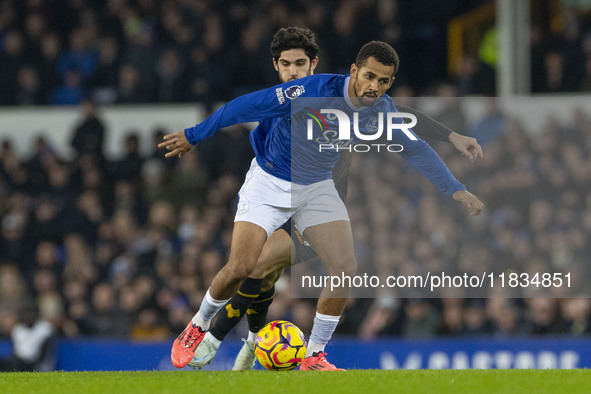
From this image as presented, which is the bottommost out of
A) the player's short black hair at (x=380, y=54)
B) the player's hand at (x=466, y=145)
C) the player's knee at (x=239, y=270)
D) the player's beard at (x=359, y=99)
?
the player's knee at (x=239, y=270)

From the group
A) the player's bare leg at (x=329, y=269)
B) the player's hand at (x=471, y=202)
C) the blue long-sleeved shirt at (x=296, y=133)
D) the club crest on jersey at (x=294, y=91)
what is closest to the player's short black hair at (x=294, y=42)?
the blue long-sleeved shirt at (x=296, y=133)

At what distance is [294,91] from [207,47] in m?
7.77

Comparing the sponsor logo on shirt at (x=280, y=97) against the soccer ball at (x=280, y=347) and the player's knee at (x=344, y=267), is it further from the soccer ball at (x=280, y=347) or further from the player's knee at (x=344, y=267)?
the soccer ball at (x=280, y=347)

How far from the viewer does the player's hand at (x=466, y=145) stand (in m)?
7.38

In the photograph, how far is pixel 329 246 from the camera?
23.7 ft

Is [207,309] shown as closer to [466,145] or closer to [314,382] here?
[314,382]

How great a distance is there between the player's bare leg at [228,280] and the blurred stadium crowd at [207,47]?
6.37 m

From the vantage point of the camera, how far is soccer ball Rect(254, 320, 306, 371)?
741 cm

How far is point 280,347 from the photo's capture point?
7.41 metres

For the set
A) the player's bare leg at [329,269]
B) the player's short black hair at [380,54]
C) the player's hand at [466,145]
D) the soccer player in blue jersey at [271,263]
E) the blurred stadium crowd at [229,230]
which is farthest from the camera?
the blurred stadium crowd at [229,230]

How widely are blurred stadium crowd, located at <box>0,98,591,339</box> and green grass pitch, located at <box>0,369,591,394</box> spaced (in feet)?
5.05

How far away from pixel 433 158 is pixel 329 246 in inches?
36.7

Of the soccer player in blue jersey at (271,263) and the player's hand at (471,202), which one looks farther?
the soccer player in blue jersey at (271,263)

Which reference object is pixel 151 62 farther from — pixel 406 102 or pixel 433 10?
pixel 406 102
